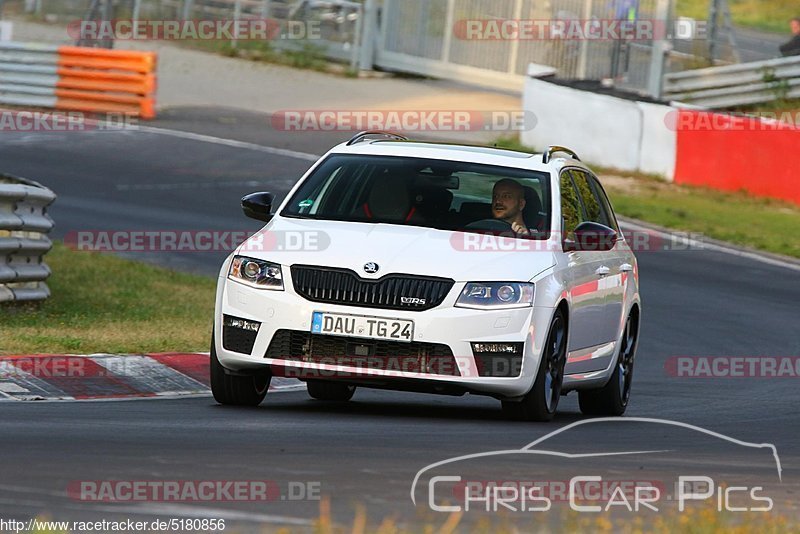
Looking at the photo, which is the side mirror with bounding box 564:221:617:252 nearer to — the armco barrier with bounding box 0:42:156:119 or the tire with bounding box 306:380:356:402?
the tire with bounding box 306:380:356:402

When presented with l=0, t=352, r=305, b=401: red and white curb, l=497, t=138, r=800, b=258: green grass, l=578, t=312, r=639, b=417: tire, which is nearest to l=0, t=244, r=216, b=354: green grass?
l=0, t=352, r=305, b=401: red and white curb

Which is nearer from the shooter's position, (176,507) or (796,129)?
(176,507)

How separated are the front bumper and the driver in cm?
97

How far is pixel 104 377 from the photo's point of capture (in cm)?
1135

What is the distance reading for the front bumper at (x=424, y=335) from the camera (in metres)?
9.56

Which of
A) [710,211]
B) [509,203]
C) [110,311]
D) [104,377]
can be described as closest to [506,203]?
[509,203]

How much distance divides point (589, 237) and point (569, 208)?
0.39 m

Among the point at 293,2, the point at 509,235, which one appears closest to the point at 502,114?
the point at 293,2

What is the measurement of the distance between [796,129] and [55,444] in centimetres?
1886

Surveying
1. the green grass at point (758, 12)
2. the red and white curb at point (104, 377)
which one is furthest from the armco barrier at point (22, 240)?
the green grass at point (758, 12)

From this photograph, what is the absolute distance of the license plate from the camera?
9.53 meters

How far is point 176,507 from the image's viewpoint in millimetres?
6414

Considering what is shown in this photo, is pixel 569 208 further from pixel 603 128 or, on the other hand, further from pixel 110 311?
pixel 603 128

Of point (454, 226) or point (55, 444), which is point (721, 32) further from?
point (55, 444)
